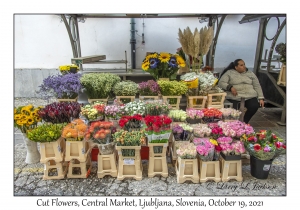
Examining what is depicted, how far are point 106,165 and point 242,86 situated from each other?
2.97m

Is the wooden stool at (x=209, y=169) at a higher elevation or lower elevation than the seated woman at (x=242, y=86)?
lower

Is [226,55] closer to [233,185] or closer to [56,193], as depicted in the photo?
[233,185]

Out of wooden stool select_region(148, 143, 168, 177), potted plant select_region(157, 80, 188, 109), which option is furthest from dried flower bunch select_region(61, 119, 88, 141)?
potted plant select_region(157, 80, 188, 109)

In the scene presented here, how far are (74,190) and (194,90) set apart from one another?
2.58 m

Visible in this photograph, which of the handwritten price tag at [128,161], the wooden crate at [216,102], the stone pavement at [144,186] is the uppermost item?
the wooden crate at [216,102]

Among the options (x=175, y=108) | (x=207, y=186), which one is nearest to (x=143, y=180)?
(x=207, y=186)

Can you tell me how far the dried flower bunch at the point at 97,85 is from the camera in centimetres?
411

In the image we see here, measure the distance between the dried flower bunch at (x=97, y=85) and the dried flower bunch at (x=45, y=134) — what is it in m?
1.04

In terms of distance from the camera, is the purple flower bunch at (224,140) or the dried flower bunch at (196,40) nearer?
the purple flower bunch at (224,140)

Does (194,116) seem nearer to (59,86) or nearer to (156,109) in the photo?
(156,109)

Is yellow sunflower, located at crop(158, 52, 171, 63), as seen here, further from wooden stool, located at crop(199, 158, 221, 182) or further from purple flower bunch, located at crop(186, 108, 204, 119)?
wooden stool, located at crop(199, 158, 221, 182)

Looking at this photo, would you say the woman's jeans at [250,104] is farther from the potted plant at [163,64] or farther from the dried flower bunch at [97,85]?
the dried flower bunch at [97,85]

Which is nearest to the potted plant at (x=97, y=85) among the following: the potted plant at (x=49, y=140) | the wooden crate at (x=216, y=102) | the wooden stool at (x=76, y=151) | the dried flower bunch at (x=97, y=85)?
the dried flower bunch at (x=97, y=85)

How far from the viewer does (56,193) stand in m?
3.08
